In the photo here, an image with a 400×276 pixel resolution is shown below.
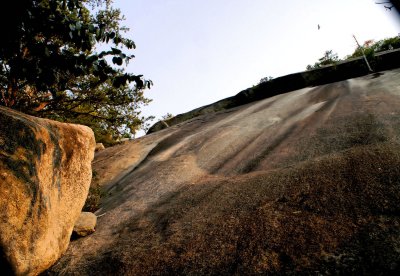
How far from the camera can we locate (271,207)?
13.0 feet

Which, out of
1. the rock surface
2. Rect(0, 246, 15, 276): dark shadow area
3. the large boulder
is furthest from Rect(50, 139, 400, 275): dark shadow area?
Rect(0, 246, 15, 276): dark shadow area

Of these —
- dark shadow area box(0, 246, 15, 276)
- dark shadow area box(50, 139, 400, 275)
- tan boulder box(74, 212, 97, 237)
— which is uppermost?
dark shadow area box(0, 246, 15, 276)

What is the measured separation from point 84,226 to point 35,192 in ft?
5.03

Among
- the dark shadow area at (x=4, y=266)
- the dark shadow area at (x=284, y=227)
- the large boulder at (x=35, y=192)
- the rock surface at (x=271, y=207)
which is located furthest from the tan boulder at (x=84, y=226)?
the dark shadow area at (x=4, y=266)

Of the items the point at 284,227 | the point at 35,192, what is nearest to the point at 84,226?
the point at 35,192

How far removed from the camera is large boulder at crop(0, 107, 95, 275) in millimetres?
3309

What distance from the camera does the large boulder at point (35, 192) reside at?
331cm

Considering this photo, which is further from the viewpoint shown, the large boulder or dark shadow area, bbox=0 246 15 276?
the large boulder

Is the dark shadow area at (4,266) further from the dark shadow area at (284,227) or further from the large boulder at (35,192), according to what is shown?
the dark shadow area at (284,227)

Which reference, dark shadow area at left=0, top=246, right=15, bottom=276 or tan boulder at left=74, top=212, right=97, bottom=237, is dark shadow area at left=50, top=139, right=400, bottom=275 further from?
dark shadow area at left=0, top=246, right=15, bottom=276

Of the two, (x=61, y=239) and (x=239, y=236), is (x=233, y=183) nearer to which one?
(x=239, y=236)

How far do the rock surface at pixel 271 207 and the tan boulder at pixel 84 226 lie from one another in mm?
136

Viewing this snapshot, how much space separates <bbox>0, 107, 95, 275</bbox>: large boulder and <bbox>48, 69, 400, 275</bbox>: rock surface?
1.64 feet

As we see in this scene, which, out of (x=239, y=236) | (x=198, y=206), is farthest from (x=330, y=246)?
(x=198, y=206)
